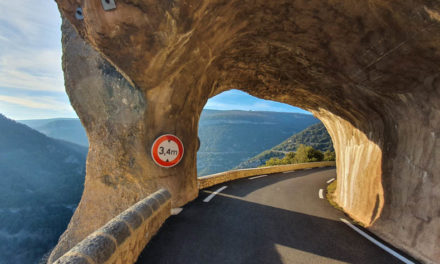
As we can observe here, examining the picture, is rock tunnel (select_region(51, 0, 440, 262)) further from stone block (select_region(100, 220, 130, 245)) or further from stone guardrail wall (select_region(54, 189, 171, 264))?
stone block (select_region(100, 220, 130, 245))

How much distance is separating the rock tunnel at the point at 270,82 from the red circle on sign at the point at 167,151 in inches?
14.5

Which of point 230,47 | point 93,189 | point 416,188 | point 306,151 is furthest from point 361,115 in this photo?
point 306,151

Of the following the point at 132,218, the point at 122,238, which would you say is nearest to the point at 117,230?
the point at 122,238

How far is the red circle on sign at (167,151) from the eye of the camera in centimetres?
775

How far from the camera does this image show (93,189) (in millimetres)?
9711

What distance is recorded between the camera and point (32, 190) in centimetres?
10231

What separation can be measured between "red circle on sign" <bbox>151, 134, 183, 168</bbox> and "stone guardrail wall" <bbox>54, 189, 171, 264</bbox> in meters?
2.36

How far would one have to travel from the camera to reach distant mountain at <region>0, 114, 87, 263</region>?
73.9 m

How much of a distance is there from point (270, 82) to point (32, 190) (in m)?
132

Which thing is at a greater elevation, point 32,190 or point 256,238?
point 256,238

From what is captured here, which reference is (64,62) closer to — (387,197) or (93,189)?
(93,189)

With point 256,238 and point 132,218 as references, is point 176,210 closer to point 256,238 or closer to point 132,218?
point 256,238

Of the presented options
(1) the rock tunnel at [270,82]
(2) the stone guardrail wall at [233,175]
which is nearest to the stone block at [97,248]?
(1) the rock tunnel at [270,82]

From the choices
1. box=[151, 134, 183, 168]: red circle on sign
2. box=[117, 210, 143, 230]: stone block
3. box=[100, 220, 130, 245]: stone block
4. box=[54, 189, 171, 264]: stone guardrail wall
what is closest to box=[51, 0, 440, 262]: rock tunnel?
box=[151, 134, 183, 168]: red circle on sign
